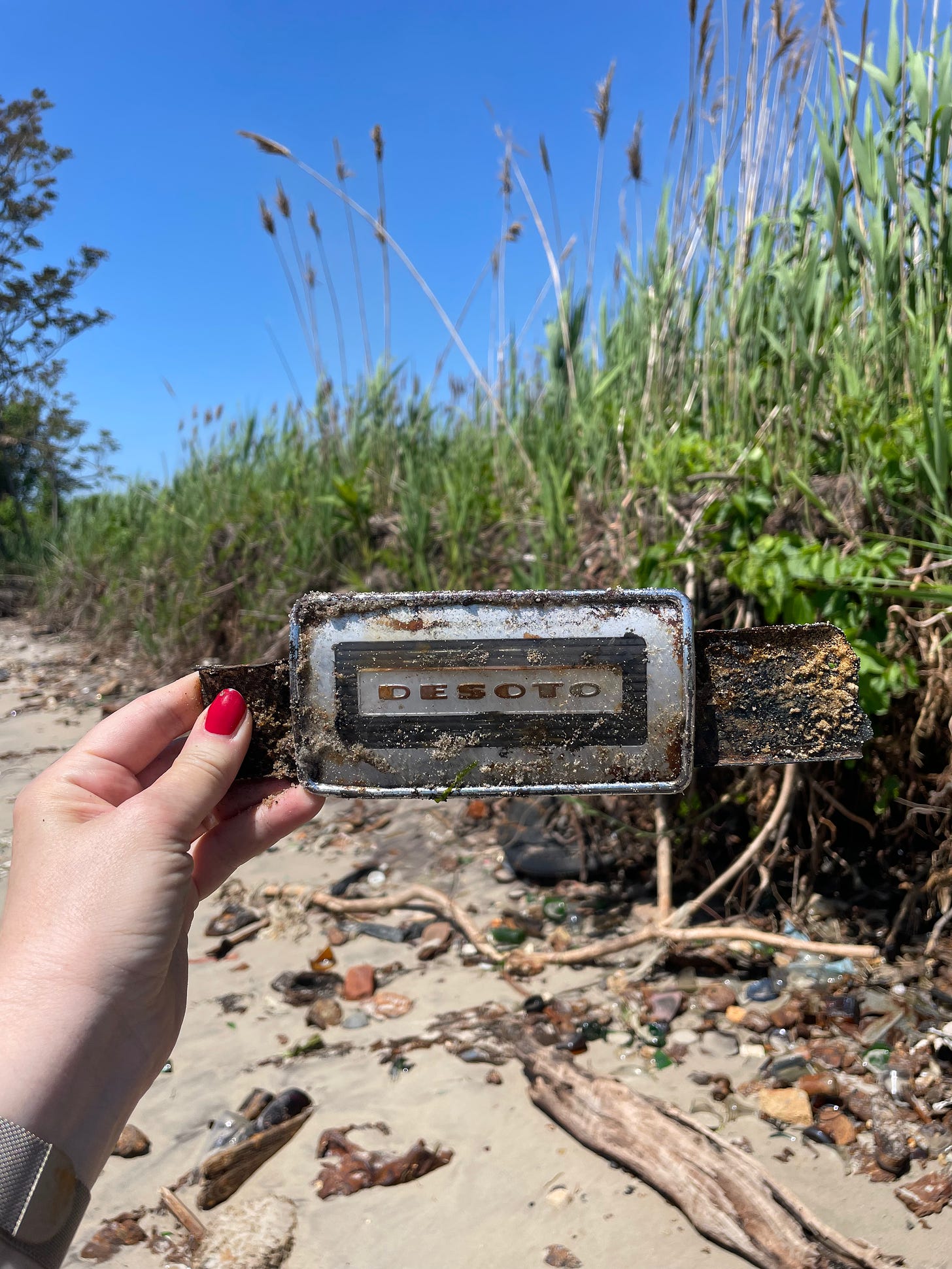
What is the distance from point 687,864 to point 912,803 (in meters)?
0.61

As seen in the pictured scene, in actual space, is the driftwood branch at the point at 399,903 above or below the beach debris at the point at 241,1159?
above

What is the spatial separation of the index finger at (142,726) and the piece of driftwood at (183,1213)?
1003mm

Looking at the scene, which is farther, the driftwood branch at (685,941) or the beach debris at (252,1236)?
the driftwood branch at (685,941)

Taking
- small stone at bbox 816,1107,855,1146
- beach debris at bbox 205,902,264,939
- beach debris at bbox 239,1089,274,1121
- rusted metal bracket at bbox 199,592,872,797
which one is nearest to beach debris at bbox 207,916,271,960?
beach debris at bbox 205,902,264,939

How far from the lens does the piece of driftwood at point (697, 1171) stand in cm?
129

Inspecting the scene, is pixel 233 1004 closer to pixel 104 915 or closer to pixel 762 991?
pixel 762 991

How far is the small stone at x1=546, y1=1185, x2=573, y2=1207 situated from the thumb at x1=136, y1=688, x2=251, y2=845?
3.48 feet

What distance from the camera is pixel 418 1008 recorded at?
2035 millimetres

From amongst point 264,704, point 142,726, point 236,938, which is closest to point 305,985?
point 236,938

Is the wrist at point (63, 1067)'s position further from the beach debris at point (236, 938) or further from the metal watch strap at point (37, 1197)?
the beach debris at point (236, 938)

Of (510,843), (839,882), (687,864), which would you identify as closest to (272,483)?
(510,843)

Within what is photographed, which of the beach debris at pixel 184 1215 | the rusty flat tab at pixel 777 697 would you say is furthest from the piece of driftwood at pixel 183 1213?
the rusty flat tab at pixel 777 697

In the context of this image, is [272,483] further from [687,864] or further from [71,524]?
[71,524]

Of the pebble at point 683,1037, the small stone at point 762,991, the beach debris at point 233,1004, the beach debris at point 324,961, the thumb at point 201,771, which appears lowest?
the beach debris at point 233,1004
